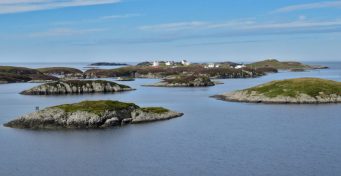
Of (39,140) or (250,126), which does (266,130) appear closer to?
(250,126)

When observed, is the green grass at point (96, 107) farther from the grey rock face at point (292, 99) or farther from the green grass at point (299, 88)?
the green grass at point (299, 88)

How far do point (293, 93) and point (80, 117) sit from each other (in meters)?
73.2

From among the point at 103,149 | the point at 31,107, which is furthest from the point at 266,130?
the point at 31,107

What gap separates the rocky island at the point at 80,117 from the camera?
327 ft

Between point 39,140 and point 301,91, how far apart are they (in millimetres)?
89091

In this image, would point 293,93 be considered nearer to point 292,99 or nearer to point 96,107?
point 292,99

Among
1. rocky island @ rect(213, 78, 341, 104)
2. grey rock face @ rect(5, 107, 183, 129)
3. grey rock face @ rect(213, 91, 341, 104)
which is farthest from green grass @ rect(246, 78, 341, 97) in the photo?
grey rock face @ rect(5, 107, 183, 129)

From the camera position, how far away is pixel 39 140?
86.4 meters

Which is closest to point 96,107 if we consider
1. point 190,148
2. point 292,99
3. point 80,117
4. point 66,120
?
point 80,117

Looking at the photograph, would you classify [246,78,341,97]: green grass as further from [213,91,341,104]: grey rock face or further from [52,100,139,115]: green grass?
[52,100,139,115]: green grass

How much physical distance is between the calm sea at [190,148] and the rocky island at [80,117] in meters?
4.01

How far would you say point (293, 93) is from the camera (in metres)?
150

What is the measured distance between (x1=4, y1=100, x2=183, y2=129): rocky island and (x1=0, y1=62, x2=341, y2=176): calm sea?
4009mm

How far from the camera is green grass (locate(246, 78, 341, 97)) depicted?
150 m
